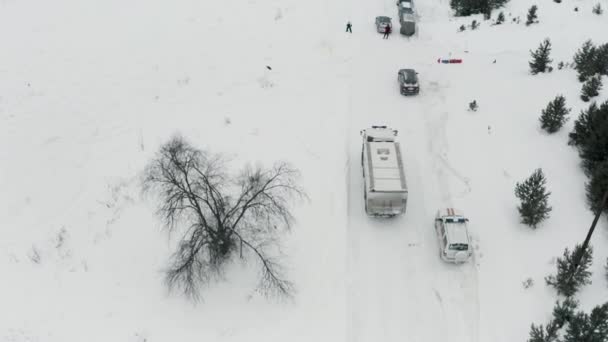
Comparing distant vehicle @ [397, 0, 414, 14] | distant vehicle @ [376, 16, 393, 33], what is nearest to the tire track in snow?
distant vehicle @ [376, 16, 393, 33]

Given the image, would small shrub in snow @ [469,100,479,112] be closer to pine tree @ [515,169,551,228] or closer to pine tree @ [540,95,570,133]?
pine tree @ [540,95,570,133]

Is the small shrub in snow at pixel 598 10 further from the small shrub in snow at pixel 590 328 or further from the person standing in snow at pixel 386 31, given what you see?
the small shrub in snow at pixel 590 328

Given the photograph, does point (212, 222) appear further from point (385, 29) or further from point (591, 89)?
point (591, 89)

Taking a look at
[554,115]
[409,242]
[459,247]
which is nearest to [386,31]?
[554,115]

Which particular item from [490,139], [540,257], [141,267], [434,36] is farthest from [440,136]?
[141,267]

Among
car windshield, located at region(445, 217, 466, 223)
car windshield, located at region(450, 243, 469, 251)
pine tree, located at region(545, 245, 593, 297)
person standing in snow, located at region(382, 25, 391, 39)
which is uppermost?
person standing in snow, located at region(382, 25, 391, 39)

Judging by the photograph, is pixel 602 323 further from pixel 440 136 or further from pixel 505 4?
pixel 505 4
